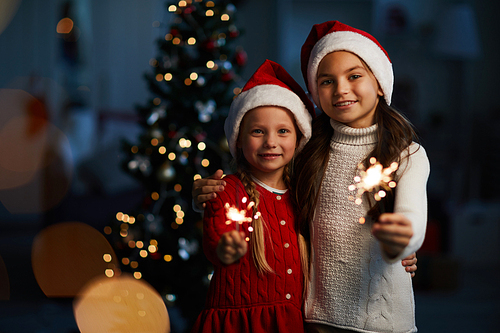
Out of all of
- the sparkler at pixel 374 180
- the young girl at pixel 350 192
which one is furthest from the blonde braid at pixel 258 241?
the sparkler at pixel 374 180

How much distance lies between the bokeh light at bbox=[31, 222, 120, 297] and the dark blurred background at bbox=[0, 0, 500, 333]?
743 millimetres

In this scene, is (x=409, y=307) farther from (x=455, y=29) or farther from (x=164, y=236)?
(x=455, y=29)

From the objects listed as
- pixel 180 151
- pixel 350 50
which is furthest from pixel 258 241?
pixel 180 151

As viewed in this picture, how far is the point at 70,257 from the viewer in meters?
2.63

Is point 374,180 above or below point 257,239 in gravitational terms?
above

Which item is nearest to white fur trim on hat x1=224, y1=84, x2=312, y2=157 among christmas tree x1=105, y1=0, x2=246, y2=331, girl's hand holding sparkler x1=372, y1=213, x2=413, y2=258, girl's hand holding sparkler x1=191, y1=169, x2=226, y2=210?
girl's hand holding sparkler x1=191, y1=169, x2=226, y2=210

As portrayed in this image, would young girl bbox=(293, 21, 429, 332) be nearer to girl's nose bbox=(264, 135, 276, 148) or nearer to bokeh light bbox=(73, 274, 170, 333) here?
girl's nose bbox=(264, 135, 276, 148)

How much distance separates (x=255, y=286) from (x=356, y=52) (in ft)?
2.05

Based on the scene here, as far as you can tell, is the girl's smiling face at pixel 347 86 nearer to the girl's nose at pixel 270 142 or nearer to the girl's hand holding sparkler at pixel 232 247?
the girl's nose at pixel 270 142

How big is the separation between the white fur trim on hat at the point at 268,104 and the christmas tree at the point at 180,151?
0.88 metres

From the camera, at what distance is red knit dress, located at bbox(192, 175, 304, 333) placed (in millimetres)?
1003

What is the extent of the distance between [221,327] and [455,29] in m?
3.83

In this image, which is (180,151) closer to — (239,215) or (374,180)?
(239,215)

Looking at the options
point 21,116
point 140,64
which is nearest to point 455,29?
point 140,64
